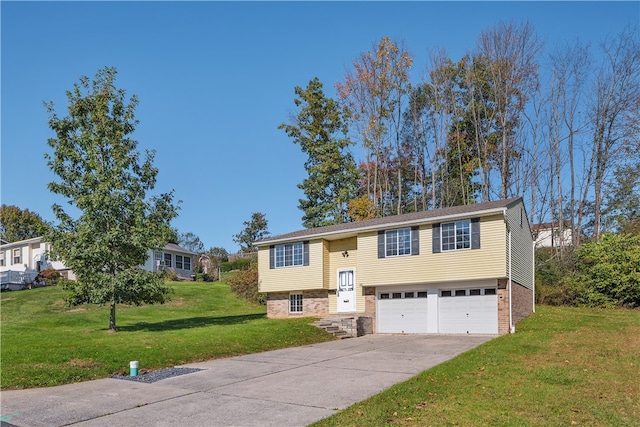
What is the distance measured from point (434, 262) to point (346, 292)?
215 inches

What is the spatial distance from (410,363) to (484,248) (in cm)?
789

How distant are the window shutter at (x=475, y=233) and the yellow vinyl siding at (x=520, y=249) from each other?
1142mm

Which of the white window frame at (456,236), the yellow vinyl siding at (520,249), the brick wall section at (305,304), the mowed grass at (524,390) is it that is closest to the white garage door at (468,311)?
the yellow vinyl siding at (520,249)

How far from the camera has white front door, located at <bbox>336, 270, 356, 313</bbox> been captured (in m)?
23.8

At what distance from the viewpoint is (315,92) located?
39.3 m

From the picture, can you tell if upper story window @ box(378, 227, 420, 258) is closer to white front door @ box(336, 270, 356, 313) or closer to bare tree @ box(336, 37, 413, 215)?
white front door @ box(336, 270, 356, 313)

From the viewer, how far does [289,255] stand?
2556 cm

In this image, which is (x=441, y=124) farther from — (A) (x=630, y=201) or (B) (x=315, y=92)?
(A) (x=630, y=201)

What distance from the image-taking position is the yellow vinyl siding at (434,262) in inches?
742

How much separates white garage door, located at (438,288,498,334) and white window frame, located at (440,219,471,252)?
6.10 ft

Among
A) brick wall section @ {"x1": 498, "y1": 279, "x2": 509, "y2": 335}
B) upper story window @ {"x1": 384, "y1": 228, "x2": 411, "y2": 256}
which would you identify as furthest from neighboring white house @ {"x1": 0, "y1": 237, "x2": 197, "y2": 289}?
brick wall section @ {"x1": 498, "y1": 279, "x2": 509, "y2": 335}

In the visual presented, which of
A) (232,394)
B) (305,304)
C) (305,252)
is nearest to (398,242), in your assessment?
(305,252)

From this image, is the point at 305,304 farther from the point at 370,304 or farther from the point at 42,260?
the point at 42,260

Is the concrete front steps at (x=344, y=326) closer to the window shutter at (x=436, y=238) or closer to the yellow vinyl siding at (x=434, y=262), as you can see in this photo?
the yellow vinyl siding at (x=434, y=262)
